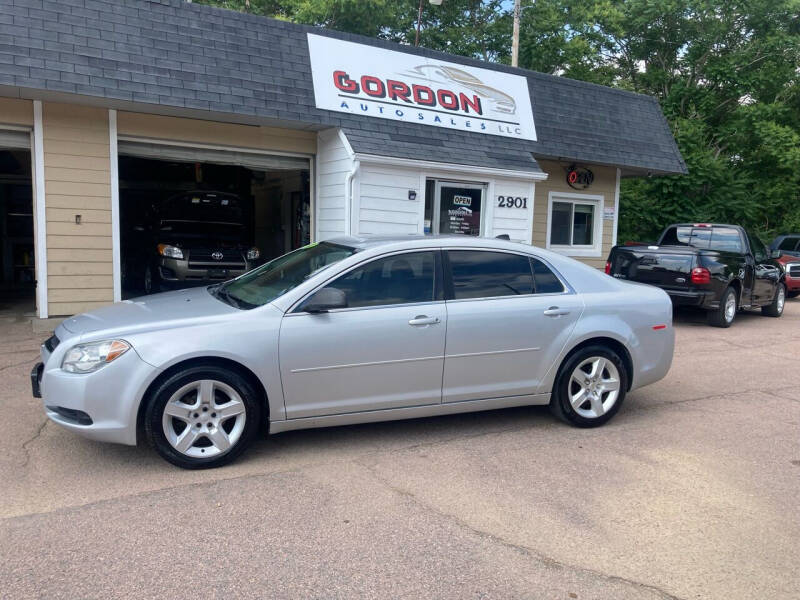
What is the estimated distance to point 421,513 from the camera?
386cm

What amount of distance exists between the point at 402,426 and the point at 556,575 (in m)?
2.34

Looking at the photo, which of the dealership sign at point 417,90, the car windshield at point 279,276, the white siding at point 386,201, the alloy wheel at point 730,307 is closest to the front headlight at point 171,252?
the white siding at point 386,201

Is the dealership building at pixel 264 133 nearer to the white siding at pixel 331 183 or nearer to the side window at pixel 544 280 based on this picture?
the white siding at pixel 331 183

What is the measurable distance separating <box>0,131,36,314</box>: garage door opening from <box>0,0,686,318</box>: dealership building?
31 mm

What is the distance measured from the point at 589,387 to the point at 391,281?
1964 mm

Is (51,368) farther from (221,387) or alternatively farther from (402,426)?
(402,426)

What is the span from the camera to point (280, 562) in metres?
3.27

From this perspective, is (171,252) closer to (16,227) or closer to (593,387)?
(16,227)

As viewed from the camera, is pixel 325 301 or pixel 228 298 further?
pixel 228 298

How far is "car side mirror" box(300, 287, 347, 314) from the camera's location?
4.52 m

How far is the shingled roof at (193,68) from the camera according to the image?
8109 mm

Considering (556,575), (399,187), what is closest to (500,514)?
(556,575)

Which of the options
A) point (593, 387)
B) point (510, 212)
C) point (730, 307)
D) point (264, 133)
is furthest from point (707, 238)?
point (264, 133)

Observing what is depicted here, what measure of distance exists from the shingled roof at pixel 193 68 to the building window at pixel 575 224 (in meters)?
2.09
